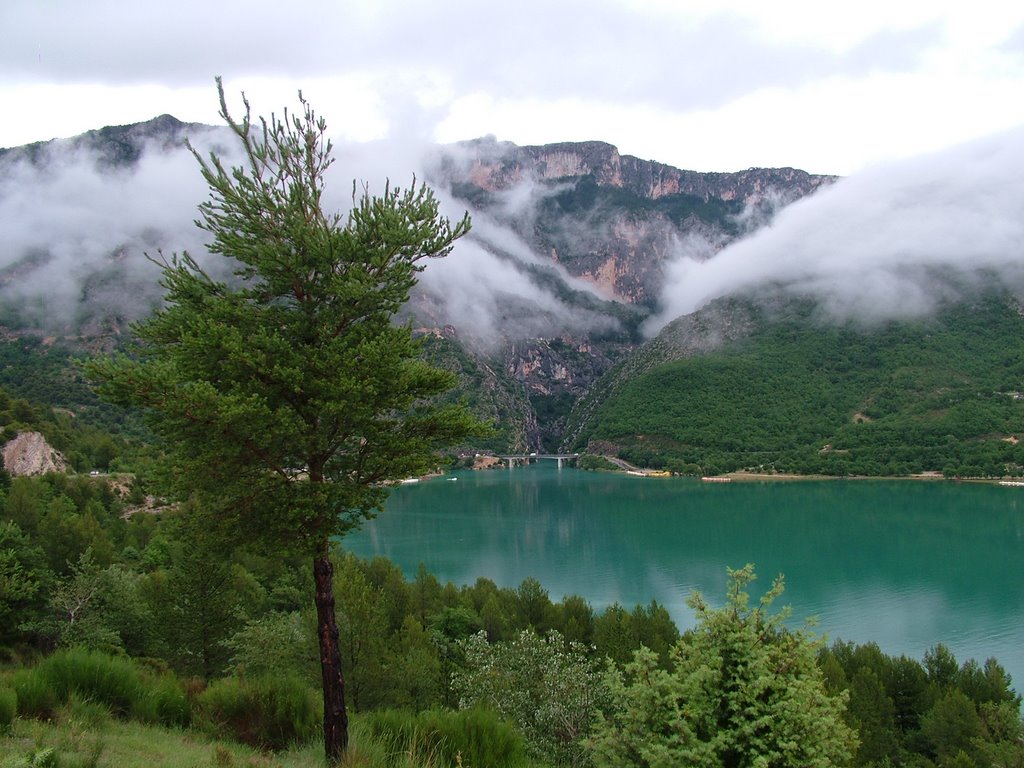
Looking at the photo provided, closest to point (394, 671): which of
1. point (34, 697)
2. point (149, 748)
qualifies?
point (34, 697)

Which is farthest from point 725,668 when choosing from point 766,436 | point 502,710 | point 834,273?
point 834,273

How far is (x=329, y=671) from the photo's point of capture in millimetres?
6801

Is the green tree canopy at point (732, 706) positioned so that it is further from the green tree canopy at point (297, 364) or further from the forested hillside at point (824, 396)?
the forested hillside at point (824, 396)

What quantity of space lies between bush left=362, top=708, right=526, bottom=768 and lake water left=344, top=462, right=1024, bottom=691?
52.5 ft

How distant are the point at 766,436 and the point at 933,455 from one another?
24.5 metres

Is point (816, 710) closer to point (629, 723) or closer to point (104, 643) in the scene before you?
point (629, 723)

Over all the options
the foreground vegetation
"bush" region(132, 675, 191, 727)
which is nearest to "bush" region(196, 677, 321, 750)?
the foreground vegetation

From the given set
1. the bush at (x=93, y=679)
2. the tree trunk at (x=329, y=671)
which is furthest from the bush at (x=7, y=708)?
the tree trunk at (x=329, y=671)

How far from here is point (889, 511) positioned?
201ft

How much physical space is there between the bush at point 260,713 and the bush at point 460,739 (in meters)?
1.18

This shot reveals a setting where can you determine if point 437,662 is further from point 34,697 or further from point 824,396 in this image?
point 824,396

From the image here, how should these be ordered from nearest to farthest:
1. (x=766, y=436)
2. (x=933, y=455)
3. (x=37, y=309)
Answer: (x=933, y=455) → (x=766, y=436) → (x=37, y=309)

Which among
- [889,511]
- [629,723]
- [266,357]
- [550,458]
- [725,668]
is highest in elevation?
[266,357]

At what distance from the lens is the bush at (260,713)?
22.3ft
